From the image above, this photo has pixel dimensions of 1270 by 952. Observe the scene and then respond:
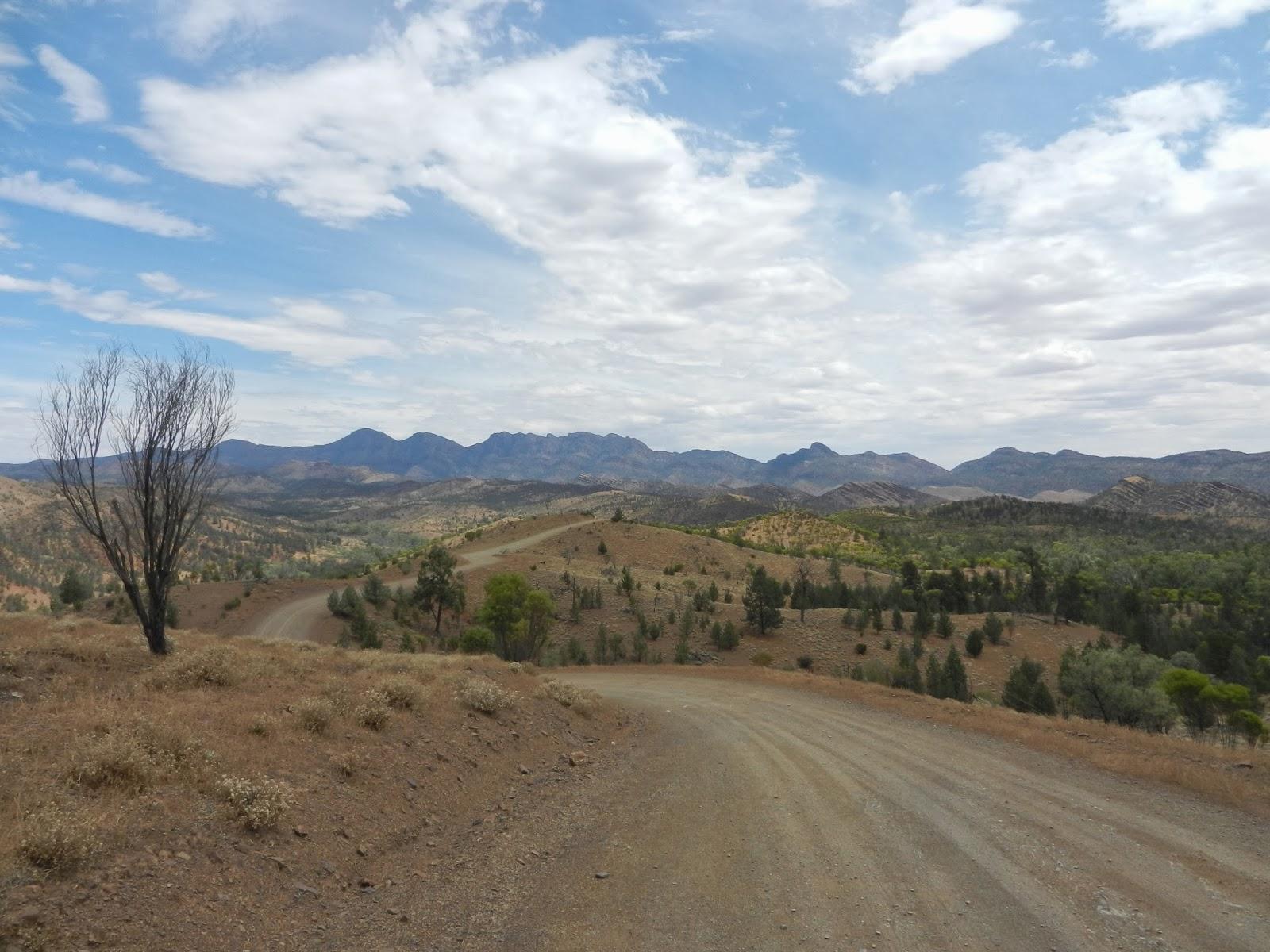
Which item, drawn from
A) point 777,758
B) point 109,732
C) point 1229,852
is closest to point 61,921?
point 109,732

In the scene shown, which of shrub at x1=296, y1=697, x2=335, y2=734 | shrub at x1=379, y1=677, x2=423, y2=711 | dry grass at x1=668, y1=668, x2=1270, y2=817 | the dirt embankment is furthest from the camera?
shrub at x1=379, y1=677, x2=423, y2=711

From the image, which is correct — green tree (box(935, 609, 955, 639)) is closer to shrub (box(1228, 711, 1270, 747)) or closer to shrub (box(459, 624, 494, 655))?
shrub (box(1228, 711, 1270, 747))

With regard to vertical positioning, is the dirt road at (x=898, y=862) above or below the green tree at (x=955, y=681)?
above

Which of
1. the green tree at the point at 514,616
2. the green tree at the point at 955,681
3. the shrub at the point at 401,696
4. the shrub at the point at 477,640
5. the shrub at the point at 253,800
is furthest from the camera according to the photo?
the green tree at the point at 514,616

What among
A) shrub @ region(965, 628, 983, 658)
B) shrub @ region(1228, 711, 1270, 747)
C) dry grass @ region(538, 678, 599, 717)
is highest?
dry grass @ region(538, 678, 599, 717)

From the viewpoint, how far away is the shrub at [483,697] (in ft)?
45.0

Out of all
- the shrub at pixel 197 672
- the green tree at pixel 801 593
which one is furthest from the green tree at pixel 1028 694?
the shrub at pixel 197 672

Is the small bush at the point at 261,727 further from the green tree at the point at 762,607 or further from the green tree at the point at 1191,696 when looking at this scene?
the green tree at the point at 762,607

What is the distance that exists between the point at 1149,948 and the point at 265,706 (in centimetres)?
1192

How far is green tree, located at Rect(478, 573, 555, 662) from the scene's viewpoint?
122 feet

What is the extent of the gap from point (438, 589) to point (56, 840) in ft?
144

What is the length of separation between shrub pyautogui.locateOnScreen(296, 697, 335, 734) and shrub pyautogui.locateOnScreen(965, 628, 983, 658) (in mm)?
53977

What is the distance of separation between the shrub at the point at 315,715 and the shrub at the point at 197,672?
272 centimetres

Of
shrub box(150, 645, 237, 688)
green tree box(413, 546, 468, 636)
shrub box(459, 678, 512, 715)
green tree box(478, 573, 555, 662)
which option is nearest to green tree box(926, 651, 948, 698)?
green tree box(478, 573, 555, 662)
